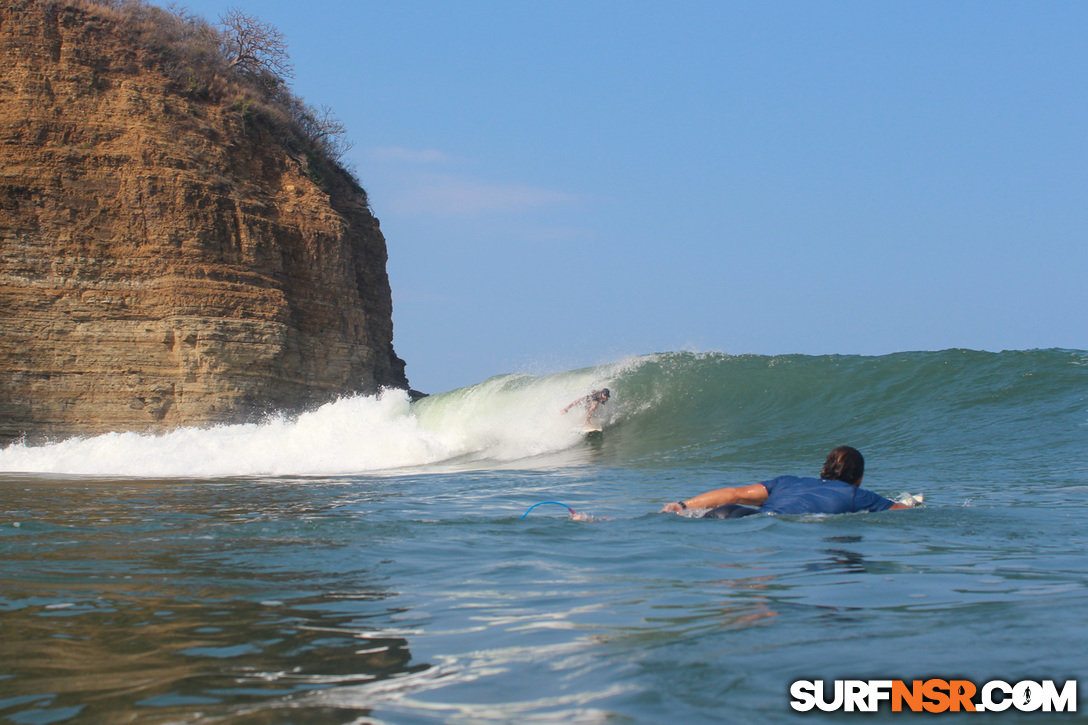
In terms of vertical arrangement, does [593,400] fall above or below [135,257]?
below

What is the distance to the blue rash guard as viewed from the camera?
20.3 ft

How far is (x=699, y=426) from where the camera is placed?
14867 millimetres

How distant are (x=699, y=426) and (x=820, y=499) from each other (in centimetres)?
868

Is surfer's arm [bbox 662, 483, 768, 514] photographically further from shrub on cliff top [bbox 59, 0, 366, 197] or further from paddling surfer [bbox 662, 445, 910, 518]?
shrub on cliff top [bbox 59, 0, 366, 197]

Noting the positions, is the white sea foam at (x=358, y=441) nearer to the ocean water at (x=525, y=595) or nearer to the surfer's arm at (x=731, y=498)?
the ocean water at (x=525, y=595)

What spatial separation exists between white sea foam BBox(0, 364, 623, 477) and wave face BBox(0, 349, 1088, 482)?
45 millimetres

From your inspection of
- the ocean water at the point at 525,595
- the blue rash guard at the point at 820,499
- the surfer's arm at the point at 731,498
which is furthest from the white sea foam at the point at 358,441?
the blue rash guard at the point at 820,499

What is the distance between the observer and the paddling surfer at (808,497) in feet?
20.4

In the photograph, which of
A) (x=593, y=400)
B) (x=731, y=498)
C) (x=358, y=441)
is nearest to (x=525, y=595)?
(x=731, y=498)

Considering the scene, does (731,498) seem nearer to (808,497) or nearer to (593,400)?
(808,497)

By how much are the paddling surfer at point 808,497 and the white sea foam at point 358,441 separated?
7.67 meters

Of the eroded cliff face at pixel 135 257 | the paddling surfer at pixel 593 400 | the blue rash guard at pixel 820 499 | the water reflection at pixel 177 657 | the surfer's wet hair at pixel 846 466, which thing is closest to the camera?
the water reflection at pixel 177 657

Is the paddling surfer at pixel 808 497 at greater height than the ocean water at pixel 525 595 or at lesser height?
greater

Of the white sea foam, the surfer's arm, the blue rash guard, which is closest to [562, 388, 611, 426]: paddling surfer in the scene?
the white sea foam
